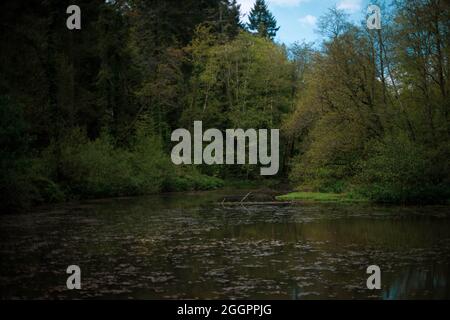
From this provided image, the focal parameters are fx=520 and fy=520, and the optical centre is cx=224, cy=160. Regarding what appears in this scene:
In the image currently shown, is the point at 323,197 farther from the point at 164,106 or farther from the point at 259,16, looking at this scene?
the point at 259,16

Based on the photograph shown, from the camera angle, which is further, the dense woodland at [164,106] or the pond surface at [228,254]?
the dense woodland at [164,106]

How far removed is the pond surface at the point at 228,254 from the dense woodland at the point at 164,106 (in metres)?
3.98

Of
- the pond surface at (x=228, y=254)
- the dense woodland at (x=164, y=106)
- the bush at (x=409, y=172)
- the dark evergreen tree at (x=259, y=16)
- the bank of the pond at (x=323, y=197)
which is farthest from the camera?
the dark evergreen tree at (x=259, y=16)

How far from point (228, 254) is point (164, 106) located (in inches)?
1585

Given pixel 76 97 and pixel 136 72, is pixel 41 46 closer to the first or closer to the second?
pixel 76 97

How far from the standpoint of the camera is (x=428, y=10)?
29.4 metres

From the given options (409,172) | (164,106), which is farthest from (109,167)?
(409,172)

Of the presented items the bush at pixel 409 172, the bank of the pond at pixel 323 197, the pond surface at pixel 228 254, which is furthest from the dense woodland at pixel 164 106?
the pond surface at pixel 228 254

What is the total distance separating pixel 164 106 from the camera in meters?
54.1

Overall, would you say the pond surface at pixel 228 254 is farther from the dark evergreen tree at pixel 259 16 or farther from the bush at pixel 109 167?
the dark evergreen tree at pixel 259 16

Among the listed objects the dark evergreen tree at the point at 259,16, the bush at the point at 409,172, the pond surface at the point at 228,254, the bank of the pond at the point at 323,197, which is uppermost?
the dark evergreen tree at the point at 259,16

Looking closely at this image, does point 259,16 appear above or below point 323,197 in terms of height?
above

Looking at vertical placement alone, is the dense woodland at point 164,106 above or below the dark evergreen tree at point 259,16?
below

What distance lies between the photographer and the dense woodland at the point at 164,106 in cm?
2891
